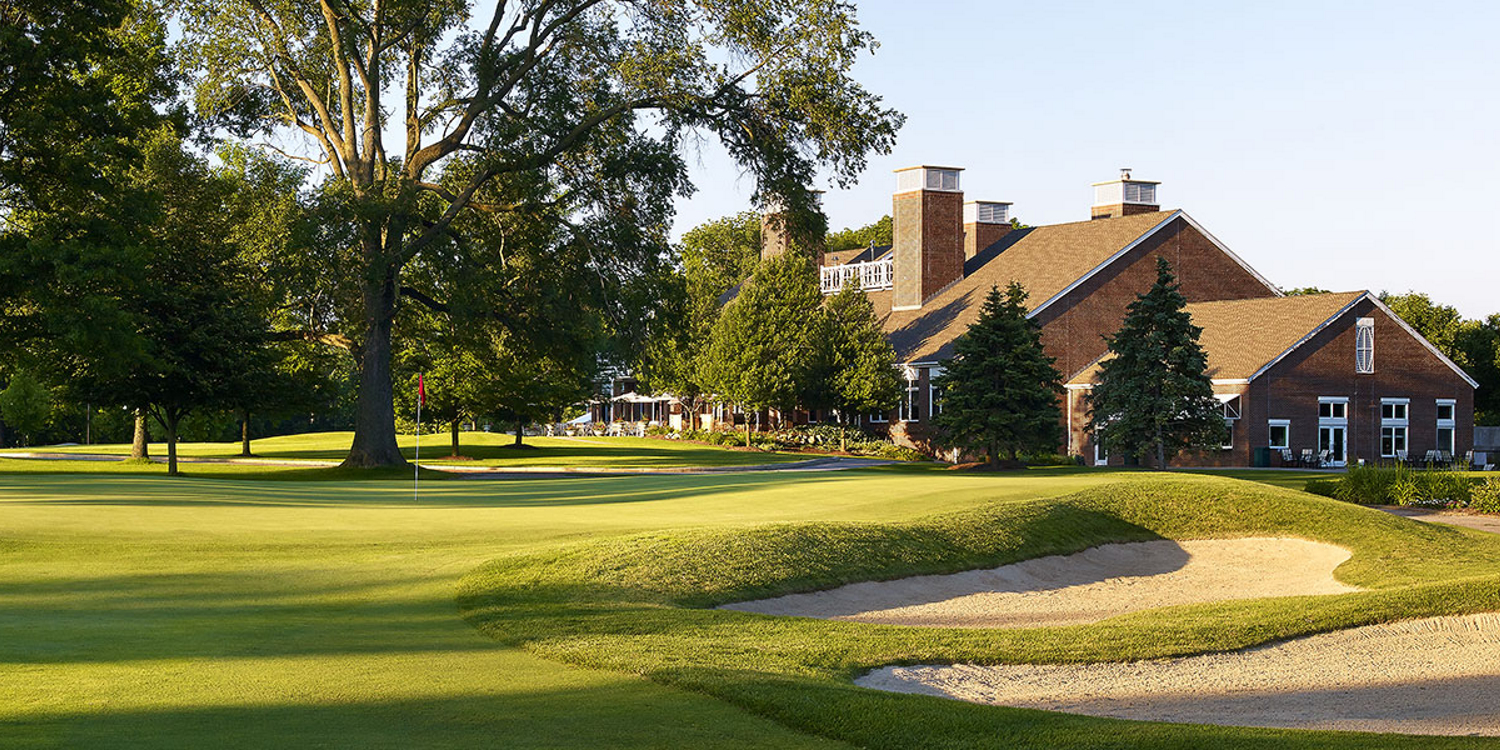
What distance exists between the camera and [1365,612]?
41.2ft

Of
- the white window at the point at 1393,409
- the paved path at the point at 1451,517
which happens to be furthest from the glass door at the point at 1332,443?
the paved path at the point at 1451,517

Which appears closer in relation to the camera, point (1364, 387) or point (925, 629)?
point (925, 629)

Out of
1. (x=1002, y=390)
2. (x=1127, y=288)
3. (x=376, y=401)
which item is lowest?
(x=376, y=401)

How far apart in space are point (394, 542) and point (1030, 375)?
31547 mm

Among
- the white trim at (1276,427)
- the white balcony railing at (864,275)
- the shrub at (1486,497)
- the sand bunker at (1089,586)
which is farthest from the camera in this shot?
the white balcony railing at (864,275)

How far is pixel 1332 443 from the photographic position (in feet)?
162

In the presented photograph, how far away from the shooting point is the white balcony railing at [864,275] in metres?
68.2

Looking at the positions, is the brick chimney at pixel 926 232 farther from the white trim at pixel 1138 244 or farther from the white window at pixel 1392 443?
the white window at pixel 1392 443

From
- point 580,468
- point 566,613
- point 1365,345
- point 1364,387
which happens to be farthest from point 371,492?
point 1365,345

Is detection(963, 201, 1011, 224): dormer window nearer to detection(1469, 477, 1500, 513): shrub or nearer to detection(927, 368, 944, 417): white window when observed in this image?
detection(927, 368, 944, 417): white window

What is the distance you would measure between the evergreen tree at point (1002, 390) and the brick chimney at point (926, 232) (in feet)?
52.5

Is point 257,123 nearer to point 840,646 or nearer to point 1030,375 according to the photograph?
point 1030,375

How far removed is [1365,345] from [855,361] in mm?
20476

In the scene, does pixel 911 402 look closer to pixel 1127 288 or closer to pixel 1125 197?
pixel 1127 288
